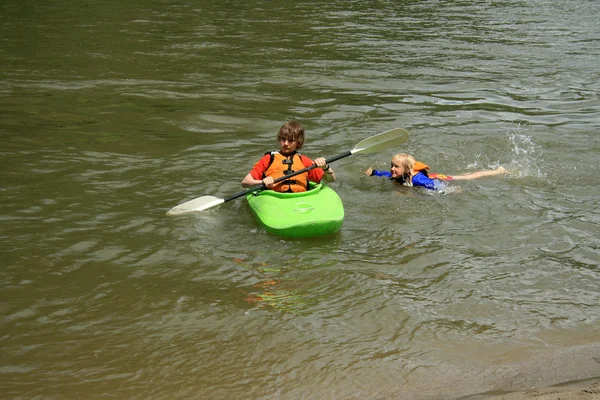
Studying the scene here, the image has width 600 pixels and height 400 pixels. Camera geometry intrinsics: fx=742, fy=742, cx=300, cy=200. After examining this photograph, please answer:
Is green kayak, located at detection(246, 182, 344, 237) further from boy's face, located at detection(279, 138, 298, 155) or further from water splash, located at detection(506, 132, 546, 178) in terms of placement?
water splash, located at detection(506, 132, 546, 178)

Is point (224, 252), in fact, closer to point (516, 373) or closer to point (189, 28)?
point (516, 373)

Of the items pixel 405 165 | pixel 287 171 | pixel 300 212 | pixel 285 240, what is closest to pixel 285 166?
pixel 287 171

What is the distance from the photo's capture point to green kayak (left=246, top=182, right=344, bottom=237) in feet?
21.0

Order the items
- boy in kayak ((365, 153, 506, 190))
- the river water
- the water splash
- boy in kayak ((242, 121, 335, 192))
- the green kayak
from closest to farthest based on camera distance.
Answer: the river water < the green kayak < boy in kayak ((242, 121, 335, 192)) < boy in kayak ((365, 153, 506, 190)) < the water splash

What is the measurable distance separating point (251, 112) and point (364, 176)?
9.27ft

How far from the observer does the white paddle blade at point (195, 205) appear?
6996 mm

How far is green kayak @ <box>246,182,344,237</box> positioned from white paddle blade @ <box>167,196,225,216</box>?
40 centimetres

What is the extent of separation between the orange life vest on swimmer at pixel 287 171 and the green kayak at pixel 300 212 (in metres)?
0.26

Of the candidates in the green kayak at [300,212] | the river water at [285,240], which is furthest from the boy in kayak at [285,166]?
the river water at [285,240]

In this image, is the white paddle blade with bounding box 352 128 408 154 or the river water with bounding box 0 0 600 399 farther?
the white paddle blade with bounding box 352 128 408 154

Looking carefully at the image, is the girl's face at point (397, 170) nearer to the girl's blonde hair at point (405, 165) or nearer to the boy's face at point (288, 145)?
the girl's blonde hair at point (405, 165)

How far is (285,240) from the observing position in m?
6.51

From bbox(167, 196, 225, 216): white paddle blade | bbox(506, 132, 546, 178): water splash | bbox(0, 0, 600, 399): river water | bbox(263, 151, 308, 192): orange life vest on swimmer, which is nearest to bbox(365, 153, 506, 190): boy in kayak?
bbox(0, 0, 600, 399): river water

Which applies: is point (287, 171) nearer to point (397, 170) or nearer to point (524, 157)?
point (397, 170)
